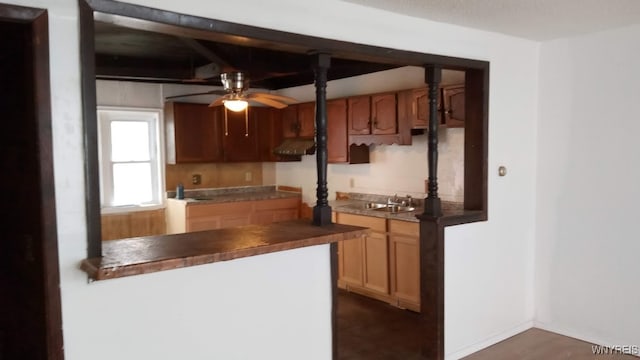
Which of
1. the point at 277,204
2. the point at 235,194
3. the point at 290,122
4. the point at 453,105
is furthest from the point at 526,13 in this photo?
the point at 235,194

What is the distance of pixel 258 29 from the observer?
100 inches

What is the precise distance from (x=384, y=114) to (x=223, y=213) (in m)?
2.21

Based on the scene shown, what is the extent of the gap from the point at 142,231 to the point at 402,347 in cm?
325

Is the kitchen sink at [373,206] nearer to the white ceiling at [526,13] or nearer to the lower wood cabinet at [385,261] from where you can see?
the lower wood cabinet at [385,261]

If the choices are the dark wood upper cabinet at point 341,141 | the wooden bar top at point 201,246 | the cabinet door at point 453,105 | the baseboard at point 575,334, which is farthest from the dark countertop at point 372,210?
the wooden bar top at point 201,246

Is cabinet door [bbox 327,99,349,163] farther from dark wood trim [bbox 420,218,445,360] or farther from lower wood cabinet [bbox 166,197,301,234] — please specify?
dark wood trim [bbox 420,218,445,360]

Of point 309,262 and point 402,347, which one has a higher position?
point 309,262

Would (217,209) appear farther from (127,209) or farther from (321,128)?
(321,128)

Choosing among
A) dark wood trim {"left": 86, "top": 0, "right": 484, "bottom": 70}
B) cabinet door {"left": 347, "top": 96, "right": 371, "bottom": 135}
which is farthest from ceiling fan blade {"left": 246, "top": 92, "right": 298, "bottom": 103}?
cabinet door {"left": 347, "top": 96, "right": 371, "bottom": 135}

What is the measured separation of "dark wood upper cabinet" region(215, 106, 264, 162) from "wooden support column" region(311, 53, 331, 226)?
10.9 ft

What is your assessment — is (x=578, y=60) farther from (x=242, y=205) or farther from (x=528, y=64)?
(x=242, y=205)

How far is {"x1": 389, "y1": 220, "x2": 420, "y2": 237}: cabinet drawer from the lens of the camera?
177 inches

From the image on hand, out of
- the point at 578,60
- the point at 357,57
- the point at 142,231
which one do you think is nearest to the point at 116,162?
the point at 142,231

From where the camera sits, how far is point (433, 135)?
351 centimetres
